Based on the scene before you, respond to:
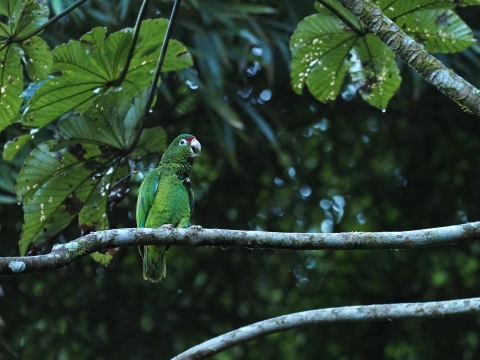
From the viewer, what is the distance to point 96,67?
2.49 meters

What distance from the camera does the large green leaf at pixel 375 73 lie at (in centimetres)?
260

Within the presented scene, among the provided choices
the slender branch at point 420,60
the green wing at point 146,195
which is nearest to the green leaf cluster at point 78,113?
the green wing at point 146,195

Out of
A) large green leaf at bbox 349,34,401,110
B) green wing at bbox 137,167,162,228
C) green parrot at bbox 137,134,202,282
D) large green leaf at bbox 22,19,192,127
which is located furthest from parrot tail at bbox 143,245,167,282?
large green leaf at bbox 349,34,401,110

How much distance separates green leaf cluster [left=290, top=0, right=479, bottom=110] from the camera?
8.00 feet

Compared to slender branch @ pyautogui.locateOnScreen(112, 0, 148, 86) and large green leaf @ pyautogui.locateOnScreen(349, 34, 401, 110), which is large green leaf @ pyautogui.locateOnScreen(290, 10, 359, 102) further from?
slender branch @ pyautogui.locateOnScreen(112, 0, 148, 86)

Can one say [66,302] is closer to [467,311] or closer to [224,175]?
[224,175]

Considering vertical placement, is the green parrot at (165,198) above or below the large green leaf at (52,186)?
below

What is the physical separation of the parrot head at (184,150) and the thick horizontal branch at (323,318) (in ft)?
3.22

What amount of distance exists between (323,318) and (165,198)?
967 mm

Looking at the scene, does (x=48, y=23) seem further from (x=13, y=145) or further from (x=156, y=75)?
(x=13, y=145)

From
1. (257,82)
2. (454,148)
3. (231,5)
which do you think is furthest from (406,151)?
(231,5)

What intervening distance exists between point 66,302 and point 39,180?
2393 millimetres

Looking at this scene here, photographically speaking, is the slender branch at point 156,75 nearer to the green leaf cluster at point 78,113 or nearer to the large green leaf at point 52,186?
the green leaf cluster at point 78,113

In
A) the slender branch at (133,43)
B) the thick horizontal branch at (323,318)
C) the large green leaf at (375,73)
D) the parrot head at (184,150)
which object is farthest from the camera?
the parrot head at (184,150)
